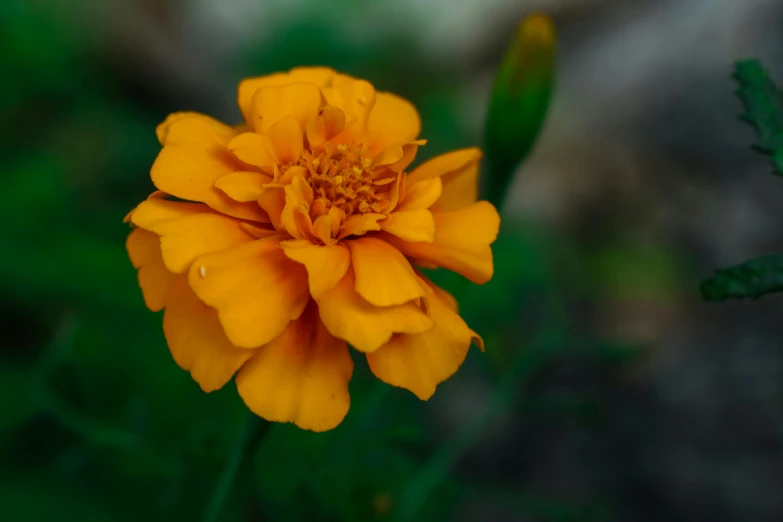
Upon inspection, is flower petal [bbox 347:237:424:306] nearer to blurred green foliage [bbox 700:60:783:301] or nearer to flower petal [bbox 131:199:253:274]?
flower petal [bbox 131:199:253:274]

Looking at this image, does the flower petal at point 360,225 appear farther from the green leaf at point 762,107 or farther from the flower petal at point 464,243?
the green leaf at point 762,107

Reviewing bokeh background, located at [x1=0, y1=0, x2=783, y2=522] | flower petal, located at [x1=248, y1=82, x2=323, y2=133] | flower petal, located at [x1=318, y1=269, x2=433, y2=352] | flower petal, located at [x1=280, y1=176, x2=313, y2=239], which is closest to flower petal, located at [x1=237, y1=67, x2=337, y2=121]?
flower petal, located at [x1=248, y1=82, x2=323, y2=133]

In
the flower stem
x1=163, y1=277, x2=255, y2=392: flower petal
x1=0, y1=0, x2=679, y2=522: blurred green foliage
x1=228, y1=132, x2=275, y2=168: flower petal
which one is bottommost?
x1=0, y1=0, x2=679, y2=522: blurred green foliage

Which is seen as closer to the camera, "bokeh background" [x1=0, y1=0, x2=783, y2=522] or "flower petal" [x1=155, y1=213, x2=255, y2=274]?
"flower petal" [x1=155, y1=213, x2=255, y2=274]

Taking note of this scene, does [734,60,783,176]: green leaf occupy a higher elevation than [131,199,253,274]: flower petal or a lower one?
higher

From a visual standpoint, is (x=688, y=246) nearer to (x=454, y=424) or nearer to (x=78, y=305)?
(x=454, y=424)

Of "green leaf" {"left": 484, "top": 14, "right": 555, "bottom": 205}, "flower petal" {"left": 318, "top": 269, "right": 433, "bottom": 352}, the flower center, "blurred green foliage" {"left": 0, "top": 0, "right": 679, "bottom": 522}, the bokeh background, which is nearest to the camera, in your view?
"flower petal" {"left": 318, "top": 269, "right": 433, "bottom": 352}

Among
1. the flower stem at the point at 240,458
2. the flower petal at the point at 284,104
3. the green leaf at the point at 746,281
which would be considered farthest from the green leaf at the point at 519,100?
the flower stem at the point at 240,458
